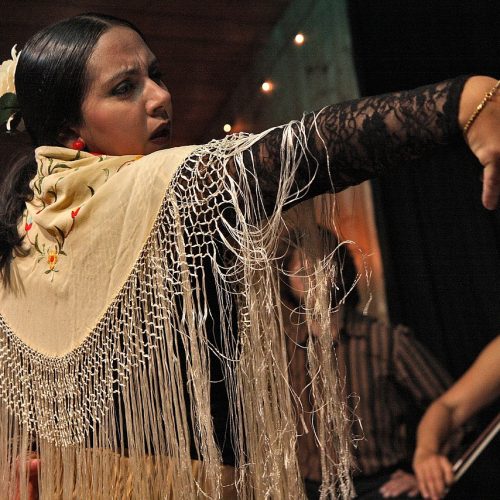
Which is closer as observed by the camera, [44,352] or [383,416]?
[44,352]

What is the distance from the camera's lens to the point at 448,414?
1027mm

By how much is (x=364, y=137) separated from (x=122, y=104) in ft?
1.24

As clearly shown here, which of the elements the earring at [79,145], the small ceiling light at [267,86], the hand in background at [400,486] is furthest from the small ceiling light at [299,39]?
the hand in background at [400,486]

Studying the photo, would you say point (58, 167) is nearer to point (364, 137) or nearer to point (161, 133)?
point (161, 133)

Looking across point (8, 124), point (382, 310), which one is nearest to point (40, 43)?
point (8, 124)

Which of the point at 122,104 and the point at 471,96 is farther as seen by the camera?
the point at 122,104

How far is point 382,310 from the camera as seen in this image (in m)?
1.09

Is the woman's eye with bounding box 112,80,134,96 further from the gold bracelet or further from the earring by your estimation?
the gold bracelet

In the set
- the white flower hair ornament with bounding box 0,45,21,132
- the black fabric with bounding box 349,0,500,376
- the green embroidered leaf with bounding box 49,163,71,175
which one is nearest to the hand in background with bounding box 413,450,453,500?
the black fabric with bounding box 349,0,500,376

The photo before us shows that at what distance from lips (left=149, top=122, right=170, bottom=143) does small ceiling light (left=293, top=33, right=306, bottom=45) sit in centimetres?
48

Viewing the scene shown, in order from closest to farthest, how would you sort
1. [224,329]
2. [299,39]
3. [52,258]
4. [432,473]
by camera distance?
1. [224,329]
2. [52,258]
3. [432,473]
4. [299,39]

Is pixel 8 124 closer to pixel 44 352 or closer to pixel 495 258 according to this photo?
pixel 44 352

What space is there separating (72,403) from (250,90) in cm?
71

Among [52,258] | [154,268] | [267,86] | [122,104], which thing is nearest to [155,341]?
[154,268]
